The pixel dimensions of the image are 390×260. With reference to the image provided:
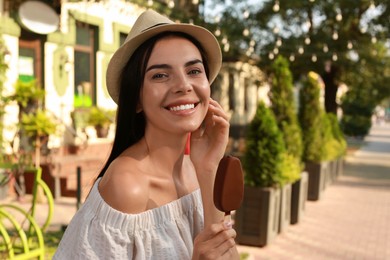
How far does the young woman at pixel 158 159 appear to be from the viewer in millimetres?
1731

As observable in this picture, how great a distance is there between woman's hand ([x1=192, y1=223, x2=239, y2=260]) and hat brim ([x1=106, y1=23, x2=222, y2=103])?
27.2 inches

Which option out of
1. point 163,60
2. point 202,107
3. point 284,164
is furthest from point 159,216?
point 284,164

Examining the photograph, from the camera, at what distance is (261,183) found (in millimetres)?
7574

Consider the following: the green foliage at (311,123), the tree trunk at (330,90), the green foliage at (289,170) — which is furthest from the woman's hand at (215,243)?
the tree trunk at (330,90)

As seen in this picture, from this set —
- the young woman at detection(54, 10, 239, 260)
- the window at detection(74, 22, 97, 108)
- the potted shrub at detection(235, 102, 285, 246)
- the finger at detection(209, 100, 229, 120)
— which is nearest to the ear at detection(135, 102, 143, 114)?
the young woman at detection(54, 10, 239, 260)

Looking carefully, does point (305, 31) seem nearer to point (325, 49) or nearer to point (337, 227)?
point (325, 49)

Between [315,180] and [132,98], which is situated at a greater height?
[132,98]

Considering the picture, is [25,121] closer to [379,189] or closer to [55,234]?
[55,234]

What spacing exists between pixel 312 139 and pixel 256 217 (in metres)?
4.43

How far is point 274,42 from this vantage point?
19.7 m

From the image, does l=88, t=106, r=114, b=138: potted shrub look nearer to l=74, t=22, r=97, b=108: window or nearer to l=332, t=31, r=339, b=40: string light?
l=74, t=22, r=97, b=108: window

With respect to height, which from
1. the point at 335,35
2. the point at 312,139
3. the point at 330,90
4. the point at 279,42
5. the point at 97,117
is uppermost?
the point at 335,35

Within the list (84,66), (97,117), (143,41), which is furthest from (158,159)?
(84,66)

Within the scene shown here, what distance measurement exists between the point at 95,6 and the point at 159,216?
13466 millimetres
